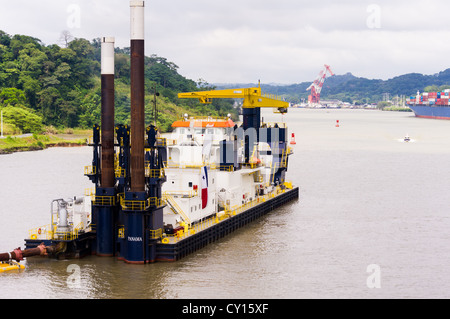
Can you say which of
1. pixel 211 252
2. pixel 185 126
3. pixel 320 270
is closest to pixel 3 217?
pixel 185 126

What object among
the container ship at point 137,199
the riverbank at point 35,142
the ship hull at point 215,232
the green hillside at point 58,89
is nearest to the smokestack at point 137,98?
the container ship at point 137,199

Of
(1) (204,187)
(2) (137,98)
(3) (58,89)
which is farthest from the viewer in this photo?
(3) (58,89)

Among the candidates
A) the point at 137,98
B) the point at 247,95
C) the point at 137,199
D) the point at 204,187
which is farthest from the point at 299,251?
the point at 247,95

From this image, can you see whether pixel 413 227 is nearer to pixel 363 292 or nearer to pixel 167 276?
pixel 363 292

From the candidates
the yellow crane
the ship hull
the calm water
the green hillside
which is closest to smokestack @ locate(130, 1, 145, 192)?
the ship hull

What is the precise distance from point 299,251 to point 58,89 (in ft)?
278

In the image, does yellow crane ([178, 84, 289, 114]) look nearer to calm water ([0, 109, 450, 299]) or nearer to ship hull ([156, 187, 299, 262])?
ship hull ([156, 187, 299, 262])

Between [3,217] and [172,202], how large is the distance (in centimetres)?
1262

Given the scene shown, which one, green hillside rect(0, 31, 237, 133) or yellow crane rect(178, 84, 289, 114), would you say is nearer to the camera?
yellow crane rect(178, 84, 289, 114)

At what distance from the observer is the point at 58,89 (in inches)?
4358

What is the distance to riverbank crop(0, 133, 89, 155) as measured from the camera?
8375cm

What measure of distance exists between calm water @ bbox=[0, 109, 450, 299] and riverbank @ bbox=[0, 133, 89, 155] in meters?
23.9

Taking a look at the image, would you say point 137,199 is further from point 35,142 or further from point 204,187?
point 35,142

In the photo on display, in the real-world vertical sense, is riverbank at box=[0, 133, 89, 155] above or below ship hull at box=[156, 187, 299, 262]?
above
